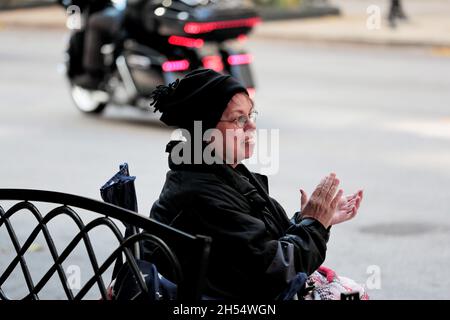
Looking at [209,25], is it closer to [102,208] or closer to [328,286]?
[328,286]

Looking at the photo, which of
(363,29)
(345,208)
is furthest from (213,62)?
(363,29)

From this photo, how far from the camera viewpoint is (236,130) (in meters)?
3.93

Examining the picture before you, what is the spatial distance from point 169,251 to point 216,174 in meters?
0.62

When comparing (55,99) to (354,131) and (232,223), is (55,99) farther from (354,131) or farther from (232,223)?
(232,223)

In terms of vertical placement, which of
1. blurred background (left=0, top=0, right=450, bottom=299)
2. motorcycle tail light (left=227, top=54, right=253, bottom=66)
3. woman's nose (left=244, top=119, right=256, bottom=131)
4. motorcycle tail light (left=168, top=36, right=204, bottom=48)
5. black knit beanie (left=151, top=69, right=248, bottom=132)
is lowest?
blurred background (left=0, top=0, right=450, bottom=299)

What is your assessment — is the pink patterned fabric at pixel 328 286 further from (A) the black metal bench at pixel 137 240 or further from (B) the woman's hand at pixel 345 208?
(A) the black metal bench at pixel 137 240

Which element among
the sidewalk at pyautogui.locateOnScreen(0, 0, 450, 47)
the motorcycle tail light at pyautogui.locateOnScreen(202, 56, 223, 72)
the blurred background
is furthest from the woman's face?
the sidewalk at pyautogui.locateOnScreen(0, 0, 450, 47)

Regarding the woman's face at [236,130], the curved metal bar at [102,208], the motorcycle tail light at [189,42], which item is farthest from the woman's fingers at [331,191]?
the motorcycle tail light at [189,42]

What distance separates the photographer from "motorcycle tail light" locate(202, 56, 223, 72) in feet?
39.7

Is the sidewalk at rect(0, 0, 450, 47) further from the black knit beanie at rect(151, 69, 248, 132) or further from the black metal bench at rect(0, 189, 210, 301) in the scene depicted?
the black metal bench at rect(0, 189, 210, 301)

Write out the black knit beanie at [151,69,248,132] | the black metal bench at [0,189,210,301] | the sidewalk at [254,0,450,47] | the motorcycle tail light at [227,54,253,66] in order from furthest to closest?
1. the sidewalk at [254,0,450,47]
2. the motorcycle tail light at [227,54,253,66]
3. the black knit beanie at [151,69,248,132]
4. the black metal bench at [0,189,210,301]

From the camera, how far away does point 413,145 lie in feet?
36.7

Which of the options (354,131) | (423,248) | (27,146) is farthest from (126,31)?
(423,248)

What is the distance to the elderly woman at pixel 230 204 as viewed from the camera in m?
3.69
